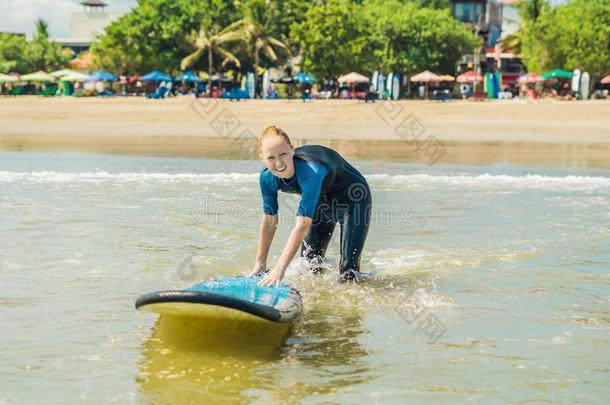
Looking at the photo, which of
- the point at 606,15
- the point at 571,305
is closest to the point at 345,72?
the point at 606,15

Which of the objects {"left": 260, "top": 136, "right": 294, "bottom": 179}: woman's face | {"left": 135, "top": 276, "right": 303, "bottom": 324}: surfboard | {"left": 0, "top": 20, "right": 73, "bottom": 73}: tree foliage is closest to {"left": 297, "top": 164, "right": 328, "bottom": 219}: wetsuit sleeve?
{"left": 260, "top": 136, "right": 294, "bottom": 179}: woman's face

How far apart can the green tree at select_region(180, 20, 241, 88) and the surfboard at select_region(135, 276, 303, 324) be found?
186ft

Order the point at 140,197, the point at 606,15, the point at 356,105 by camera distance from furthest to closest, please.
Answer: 1. the point at 606,15
2. the point at 356,105
3. the point at 140,197

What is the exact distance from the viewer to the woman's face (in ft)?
19.1

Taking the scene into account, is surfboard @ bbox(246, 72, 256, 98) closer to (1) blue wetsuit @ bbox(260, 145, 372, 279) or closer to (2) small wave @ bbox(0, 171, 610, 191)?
(2) small wave @ bbox(0, 171, 610, 191)

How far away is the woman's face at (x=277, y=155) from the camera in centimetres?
583

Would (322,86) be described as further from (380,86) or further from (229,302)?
(229,302)

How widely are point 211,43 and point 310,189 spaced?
2309 inches

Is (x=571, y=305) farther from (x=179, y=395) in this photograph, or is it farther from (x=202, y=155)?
(x=202, y=155)

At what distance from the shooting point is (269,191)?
20.6 feet

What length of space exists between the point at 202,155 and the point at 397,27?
41720 mm

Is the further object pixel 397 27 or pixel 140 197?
pixel 397 27

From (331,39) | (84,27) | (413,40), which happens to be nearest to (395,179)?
(331,39)

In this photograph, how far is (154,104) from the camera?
135ft
